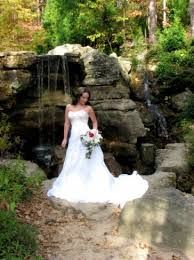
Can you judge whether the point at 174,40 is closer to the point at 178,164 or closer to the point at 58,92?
the point at 58,92

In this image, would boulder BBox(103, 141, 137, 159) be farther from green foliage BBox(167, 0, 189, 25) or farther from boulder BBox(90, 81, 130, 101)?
green foliage BBox(167, 0, 189, 25)

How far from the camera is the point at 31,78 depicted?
14.2 m

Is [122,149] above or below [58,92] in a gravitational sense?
below

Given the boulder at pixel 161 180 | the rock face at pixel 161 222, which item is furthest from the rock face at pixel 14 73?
the rock face at pixel 161 222

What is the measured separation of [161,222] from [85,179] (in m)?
2.42

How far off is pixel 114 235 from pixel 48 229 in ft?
3.18

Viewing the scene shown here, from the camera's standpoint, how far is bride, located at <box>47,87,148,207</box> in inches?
306

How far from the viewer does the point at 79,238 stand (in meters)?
6.21

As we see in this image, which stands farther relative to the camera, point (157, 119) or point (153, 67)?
point (153, 67)

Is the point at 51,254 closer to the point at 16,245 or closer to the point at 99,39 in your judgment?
the point at 16,245

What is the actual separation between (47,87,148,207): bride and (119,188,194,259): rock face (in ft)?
4.32

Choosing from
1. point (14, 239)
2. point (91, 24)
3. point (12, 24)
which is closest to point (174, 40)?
point (91, 24)

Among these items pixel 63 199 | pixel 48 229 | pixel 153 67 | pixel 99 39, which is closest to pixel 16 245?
pixel 48 229

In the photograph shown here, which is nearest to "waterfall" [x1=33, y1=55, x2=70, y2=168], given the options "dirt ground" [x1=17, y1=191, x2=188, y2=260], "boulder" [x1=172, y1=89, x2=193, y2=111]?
"boulder" [x1=172, y1=89, x2=193, y2=111]
